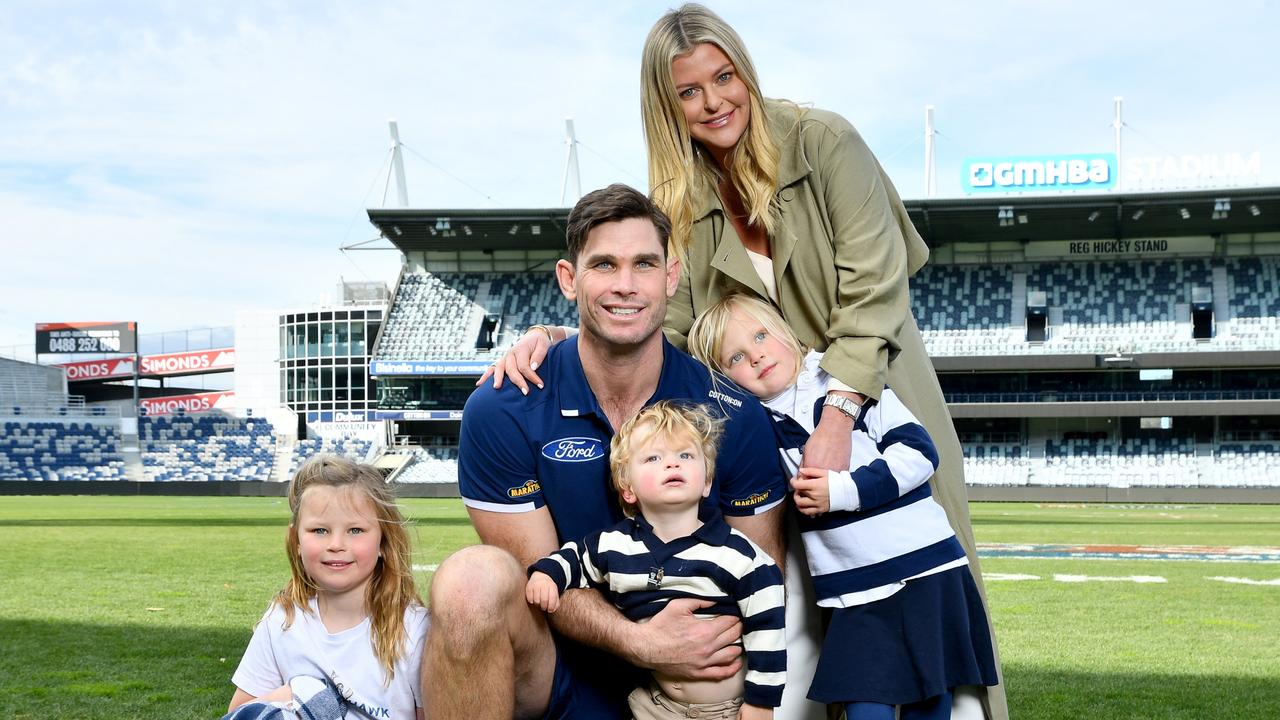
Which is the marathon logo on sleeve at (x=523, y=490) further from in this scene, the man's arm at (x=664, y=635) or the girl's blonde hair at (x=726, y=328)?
the girl's blonde hair at (x=726, y=328)

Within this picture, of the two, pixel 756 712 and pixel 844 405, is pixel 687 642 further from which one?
pixel 844 405

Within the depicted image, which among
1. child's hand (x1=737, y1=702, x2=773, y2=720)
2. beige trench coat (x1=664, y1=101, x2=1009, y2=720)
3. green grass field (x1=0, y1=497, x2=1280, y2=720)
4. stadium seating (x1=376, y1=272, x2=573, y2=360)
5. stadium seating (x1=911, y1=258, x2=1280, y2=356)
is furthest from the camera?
stadium seating (x1=376, y1=272, x2=573, y2=360)

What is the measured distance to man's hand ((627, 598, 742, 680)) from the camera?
324 centimetres

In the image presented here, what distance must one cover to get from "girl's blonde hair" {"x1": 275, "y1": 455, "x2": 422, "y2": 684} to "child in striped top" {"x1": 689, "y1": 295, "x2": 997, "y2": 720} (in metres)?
1.27

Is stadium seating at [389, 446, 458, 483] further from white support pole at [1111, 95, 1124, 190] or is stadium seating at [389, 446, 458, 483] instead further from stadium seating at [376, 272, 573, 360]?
white support pole at [1111, 95, 1124, 190]

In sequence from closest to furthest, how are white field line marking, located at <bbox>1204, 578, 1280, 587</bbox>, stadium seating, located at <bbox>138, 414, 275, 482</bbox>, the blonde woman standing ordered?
the blonde woman standing < white field line marking, located at <bbox>1204, 578, 1280, 587</bbox> < stadium seating, located at <bbox>138, 414, 275, 482</bbox>

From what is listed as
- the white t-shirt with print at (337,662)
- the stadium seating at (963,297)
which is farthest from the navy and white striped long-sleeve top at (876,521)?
the stadium seating at (963,297)

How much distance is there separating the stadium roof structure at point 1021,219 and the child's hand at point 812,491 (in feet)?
121

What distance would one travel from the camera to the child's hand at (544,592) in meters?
3.26

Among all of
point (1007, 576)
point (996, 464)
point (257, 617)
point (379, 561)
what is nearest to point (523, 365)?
point (379, 561)

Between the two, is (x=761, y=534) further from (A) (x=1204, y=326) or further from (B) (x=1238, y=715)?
(A) (x=1204, y=326)

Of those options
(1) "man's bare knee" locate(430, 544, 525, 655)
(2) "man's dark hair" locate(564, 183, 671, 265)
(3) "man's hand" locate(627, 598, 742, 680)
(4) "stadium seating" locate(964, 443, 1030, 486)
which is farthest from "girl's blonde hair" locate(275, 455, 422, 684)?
(4) "stadium seating" locate(964, 443, 1030, 486)

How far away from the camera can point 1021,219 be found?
42.4 metres

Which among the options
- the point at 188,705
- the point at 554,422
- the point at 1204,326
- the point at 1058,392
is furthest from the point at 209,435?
the point at 554,422
